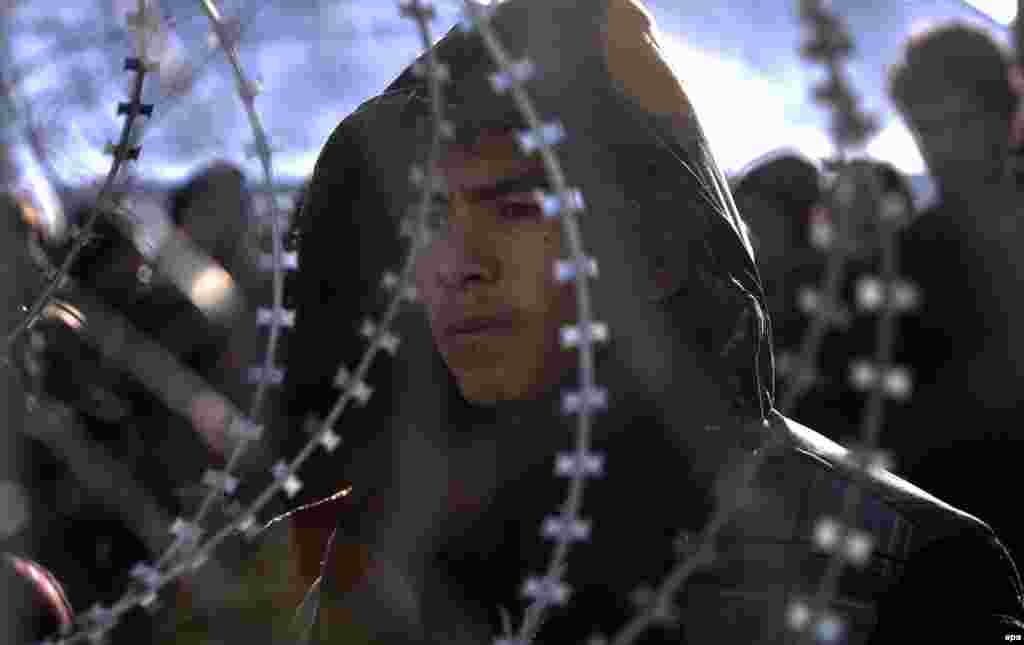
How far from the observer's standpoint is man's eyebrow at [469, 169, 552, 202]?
248cm

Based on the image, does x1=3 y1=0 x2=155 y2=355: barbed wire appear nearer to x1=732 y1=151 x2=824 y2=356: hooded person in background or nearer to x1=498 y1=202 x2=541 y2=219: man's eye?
x1=498 y1=202 x2=541 y2=219: man's eye

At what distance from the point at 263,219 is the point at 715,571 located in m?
1.05

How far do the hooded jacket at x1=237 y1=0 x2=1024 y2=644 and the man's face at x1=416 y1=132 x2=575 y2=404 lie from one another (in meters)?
0.07

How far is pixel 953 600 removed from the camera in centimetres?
229

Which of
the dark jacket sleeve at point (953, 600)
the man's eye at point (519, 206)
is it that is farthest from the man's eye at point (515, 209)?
the dark jacket sleeve at point (953, 600)

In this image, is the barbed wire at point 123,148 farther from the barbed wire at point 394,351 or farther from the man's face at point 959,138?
the man's face at point 959,138

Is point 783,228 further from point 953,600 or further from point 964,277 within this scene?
point 953,600

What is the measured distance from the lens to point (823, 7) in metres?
1.15

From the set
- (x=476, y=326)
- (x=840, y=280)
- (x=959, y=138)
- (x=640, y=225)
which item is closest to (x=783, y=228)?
(x=640, y=225)

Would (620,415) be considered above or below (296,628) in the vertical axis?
above

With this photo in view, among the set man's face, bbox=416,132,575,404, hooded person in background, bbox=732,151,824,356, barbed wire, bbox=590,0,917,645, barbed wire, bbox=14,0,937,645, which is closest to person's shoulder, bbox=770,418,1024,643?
barbed wire, bbox=14,0,937,645

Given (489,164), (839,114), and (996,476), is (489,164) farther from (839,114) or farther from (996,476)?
(839,114)

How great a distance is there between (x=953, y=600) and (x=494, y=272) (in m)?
0.91

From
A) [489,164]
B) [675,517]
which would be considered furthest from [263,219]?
[675,517]
